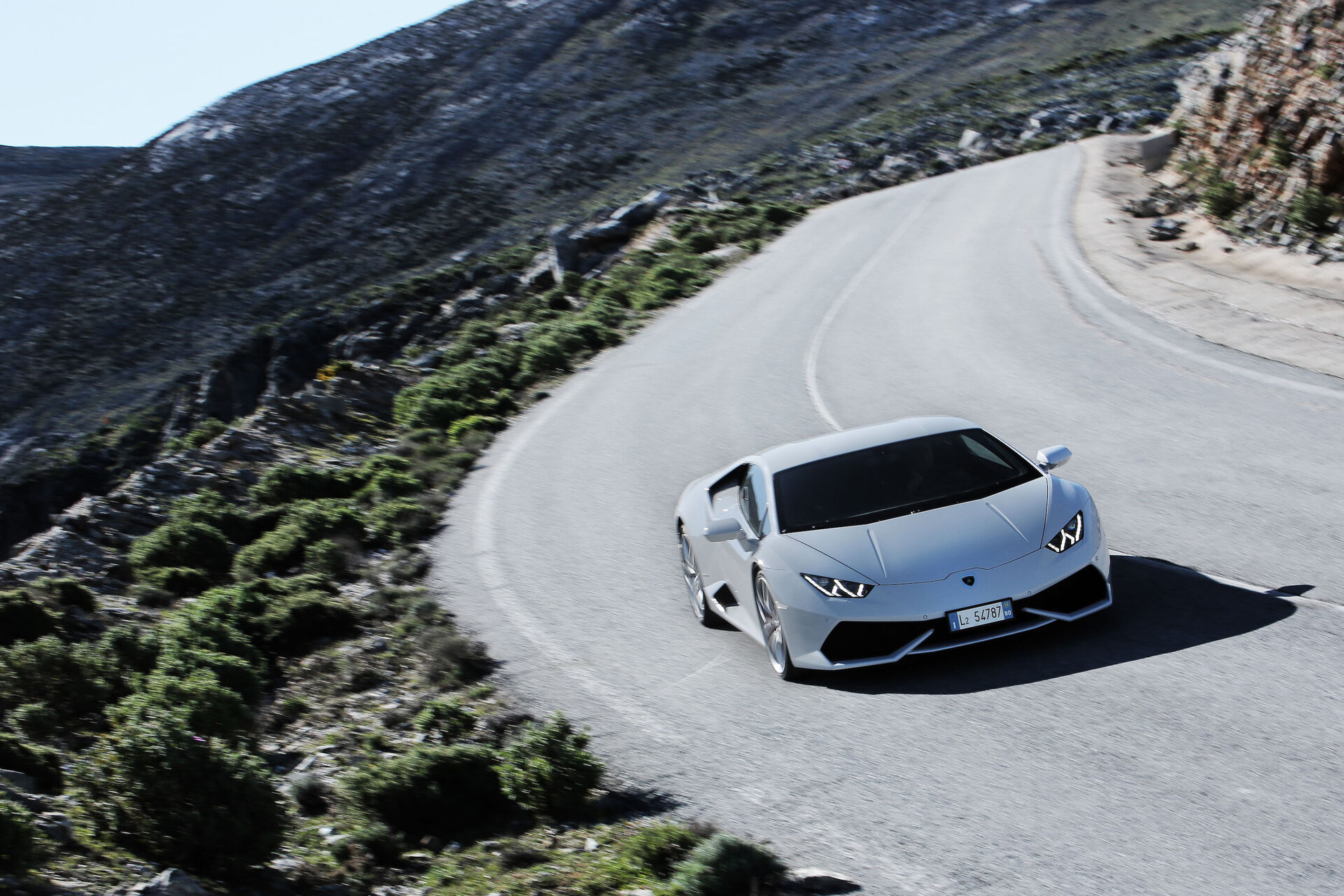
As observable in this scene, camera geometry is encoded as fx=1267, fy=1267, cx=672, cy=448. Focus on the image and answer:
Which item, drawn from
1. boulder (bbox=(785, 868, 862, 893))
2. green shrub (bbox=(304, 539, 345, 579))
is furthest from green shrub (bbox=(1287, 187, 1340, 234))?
boulder (bbox=(785, 868, 862, 893))

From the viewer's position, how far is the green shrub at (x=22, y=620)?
1076 centimetres

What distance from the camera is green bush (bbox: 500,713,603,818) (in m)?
6.84

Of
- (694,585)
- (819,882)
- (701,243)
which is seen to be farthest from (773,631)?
(701,243)

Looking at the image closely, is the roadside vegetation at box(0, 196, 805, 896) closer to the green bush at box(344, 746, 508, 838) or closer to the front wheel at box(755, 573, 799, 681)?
the green bush at box(344, 746, 508, 838)

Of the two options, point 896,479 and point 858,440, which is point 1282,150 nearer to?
point 858,440

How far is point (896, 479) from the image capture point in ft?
27.6

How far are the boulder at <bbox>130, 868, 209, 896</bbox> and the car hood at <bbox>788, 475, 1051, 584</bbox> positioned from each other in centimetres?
395

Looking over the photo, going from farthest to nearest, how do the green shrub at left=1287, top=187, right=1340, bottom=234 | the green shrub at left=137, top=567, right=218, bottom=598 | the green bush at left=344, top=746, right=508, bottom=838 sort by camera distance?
the green shrub at left=1287, top=187, right=1340, bottom=234, the green shrub at left=137, top=567, right=218, bottom=598, the green bush at left=344, top=746, right=508, bottom=838

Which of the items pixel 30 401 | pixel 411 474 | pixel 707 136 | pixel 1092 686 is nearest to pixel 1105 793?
pixel 1092 686

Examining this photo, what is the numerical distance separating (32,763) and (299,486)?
942cm

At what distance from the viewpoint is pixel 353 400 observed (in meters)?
23.0

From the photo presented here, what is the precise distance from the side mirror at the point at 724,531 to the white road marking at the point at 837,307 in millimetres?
7425

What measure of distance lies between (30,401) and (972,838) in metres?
52.8

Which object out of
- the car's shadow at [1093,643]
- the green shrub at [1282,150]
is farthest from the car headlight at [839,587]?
the green shrub at [1282,150]
